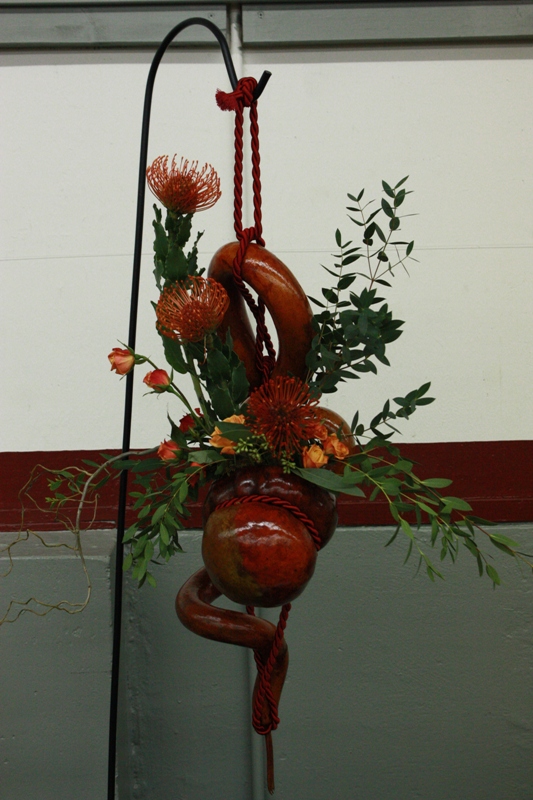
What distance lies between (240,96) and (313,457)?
0.42 m

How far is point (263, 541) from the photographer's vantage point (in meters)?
0.66

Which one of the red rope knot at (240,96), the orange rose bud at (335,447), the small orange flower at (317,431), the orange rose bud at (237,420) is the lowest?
the orange rose bud at (335,447)

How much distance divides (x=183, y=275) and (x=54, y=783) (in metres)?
0.91

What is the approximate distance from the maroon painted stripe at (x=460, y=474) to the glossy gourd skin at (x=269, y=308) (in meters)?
0.61

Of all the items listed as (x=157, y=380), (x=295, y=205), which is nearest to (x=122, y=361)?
(x=157, y=380)

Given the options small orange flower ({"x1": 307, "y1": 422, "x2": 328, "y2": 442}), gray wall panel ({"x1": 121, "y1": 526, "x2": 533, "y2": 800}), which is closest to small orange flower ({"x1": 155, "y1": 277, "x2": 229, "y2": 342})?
small orange flower ({"x1": 307, "y1": 422, "x2": 328, "y2": 442})

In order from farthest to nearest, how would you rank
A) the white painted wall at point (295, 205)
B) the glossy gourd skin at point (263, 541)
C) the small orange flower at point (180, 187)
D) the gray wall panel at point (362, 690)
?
1. the white painted wall at point (295, 205)
2. the gray wall panel at point (362, 690)
3. the small orange flower at point (180, 187)
4. the glossy gourd skin at point (263, 541)

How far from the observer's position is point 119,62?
147 centimetres

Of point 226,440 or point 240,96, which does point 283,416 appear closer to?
point 226,440

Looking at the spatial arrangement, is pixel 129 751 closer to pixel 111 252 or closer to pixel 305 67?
pixel 111 252

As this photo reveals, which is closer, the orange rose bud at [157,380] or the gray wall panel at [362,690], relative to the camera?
the orange rose bud at [157,380]

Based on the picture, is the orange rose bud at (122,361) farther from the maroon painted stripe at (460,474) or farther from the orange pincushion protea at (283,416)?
the maroon painted stripe at (460,474)

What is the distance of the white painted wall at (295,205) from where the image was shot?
1438 millimetres

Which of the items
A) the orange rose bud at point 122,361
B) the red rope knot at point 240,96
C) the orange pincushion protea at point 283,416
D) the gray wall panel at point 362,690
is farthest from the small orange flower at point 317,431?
the gray wall panel at point 362,690
